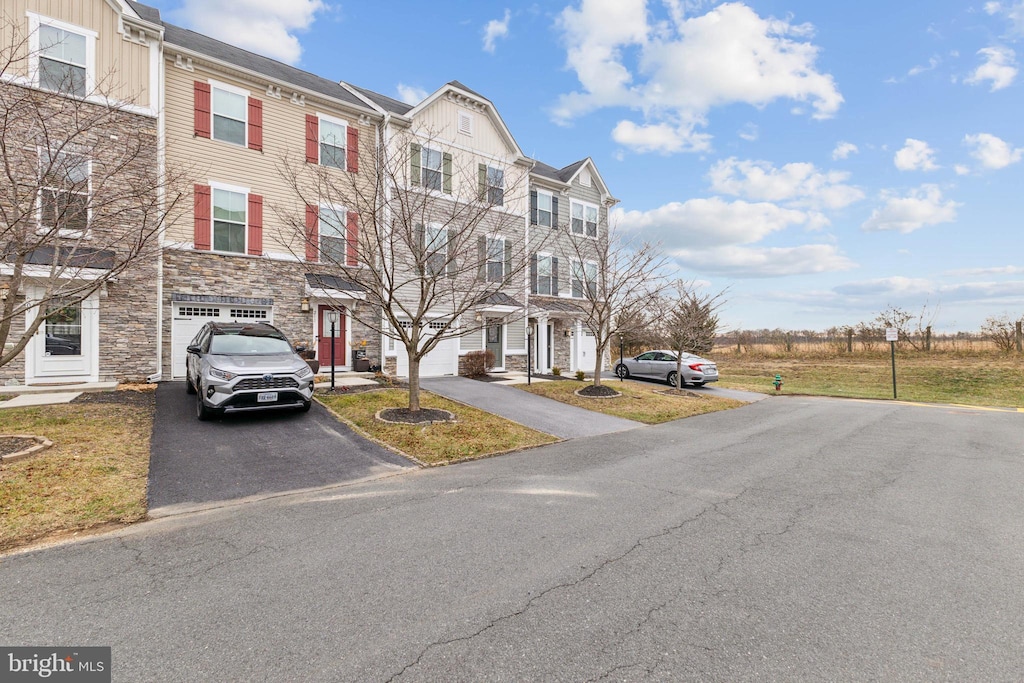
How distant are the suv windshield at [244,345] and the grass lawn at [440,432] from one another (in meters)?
1.64

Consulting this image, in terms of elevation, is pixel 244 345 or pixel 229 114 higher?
pixel 229 114

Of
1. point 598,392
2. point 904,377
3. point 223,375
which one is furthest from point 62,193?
point 904,377

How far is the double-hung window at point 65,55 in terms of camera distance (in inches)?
435

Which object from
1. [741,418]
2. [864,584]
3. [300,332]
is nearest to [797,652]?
[864,584]

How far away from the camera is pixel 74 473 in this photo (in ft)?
17.7

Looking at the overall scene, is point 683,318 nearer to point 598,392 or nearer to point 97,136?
point 598,392

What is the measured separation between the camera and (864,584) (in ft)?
11.1

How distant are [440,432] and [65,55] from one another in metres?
13.5

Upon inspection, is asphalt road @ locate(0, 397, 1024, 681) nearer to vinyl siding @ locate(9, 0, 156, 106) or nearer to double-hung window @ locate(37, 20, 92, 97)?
vinyl siding @ locate(9, 0, 156, 106)

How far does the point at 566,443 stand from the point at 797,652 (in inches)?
236

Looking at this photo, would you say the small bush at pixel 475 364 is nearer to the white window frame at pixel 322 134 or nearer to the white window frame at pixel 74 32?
the white window frame at pixel 322 134

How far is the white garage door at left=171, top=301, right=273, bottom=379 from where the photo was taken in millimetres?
12844

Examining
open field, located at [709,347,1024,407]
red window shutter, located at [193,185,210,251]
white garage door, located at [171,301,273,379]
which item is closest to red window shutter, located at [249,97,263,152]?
red window shutter, located at [193,185,210,251]

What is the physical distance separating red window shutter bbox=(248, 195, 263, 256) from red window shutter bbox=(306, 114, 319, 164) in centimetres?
214
